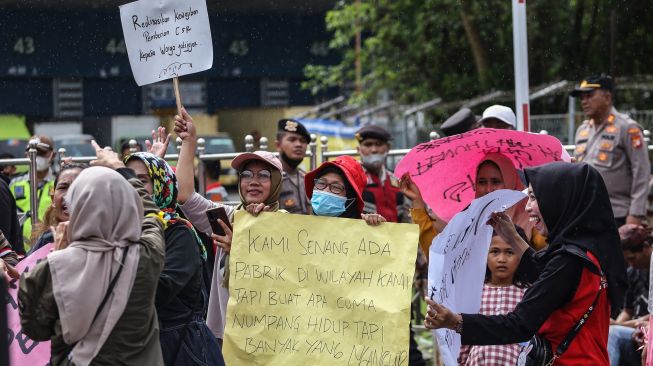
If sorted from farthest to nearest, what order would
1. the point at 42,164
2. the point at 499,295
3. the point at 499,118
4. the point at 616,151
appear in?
the point at 42,164 < the point at 616,151 < the point at 499,118 < the point at 499,295

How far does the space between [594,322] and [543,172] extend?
0.66 meters

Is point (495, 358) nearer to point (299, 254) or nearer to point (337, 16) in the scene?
point (299, 254)

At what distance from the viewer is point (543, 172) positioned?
5.08 metres

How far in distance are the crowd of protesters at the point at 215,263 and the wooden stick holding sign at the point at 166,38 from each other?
0.42 m

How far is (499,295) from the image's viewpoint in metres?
6.26

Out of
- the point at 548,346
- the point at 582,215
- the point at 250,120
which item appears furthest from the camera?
the point at 250,120

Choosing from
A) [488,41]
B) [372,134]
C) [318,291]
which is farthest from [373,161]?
[488,41]

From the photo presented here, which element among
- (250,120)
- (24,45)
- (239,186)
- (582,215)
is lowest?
(582,215)

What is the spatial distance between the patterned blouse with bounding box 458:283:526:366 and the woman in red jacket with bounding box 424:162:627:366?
1.08 m

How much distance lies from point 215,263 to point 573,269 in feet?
7.89

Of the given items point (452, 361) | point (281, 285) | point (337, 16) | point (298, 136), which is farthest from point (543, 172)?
point (337, 16)

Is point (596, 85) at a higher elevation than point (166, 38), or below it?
below

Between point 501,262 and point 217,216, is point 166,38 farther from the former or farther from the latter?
point 501,262

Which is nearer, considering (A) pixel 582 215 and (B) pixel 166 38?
(A) pixel 582 215
